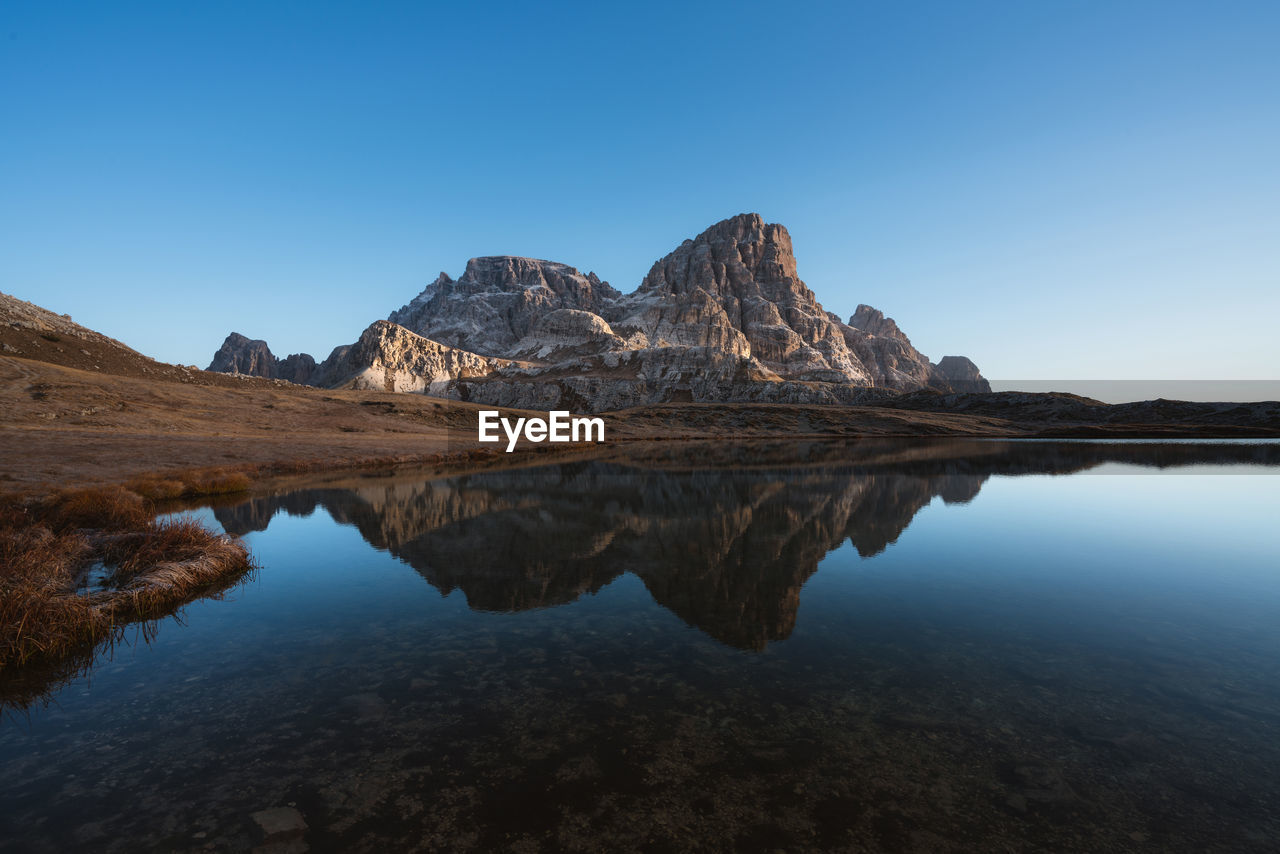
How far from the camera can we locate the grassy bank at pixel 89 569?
11.0m

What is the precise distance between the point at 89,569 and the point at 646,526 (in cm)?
1943

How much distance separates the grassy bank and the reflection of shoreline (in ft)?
17.0

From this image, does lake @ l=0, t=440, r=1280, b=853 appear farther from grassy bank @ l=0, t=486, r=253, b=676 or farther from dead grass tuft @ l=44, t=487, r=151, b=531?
dead grass tuft @ l=44, t=487, r=151, b=531

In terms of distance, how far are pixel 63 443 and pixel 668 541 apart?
46041mm

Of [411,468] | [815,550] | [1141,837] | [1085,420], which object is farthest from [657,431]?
[1085,420]

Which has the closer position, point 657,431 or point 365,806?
point 365,806

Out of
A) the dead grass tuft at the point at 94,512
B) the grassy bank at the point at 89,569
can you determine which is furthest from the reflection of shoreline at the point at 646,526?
the grassy bank at the point at 89,569

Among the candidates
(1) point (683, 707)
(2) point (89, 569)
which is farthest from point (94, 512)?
(1) point (683, 707)

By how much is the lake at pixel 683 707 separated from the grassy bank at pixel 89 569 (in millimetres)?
1011

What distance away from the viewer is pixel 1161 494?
1375 inches

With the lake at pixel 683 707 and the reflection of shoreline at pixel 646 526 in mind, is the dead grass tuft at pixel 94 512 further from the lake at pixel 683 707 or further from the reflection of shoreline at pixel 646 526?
the lake at pixel 683 707

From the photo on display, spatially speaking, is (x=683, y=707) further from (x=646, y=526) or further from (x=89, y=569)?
(x=89, y=569)

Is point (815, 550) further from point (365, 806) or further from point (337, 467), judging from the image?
point (337, 467)

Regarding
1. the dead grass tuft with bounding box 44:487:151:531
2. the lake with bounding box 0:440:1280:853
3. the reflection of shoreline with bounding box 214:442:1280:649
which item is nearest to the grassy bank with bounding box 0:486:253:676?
the dead grass tuft with bounding box 44:487:151:531
